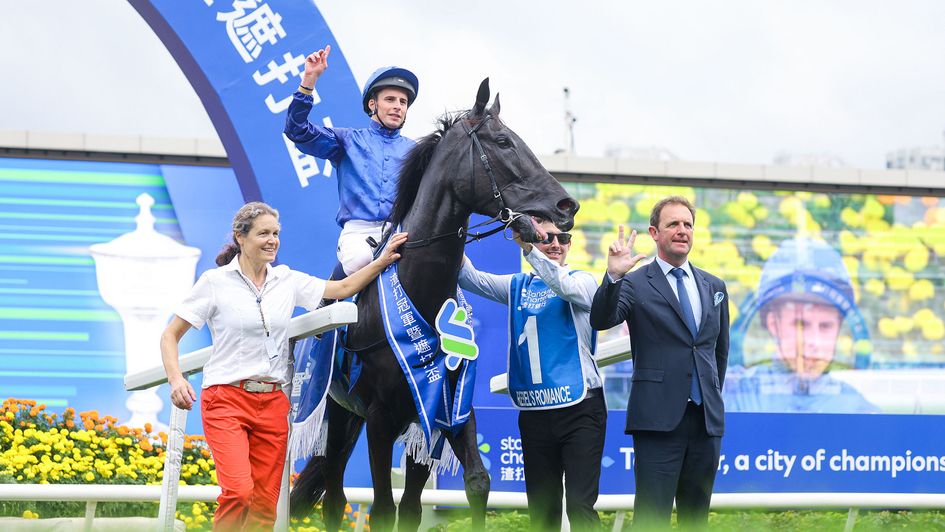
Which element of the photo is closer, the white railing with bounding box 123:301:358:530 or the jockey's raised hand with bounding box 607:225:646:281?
the jockey's raised hand with bounding box 607:225:646:281

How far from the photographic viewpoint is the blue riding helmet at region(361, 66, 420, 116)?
4598 mm

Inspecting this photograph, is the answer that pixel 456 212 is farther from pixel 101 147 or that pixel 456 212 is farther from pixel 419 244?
pixel 101 147

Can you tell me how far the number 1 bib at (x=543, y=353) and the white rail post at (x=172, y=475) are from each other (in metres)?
1.28

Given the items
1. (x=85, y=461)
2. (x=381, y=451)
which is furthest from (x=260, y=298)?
(x=85, y=461)

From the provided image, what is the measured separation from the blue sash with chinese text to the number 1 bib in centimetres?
21

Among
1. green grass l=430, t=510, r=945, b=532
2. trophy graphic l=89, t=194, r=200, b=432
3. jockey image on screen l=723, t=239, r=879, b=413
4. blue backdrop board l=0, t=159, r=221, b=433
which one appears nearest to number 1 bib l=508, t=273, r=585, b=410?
green grass l=430, t=510, r=945, b=532

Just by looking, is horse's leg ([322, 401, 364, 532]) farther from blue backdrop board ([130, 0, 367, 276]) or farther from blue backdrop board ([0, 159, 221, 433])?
blue backdrop board ([0, 159, 221, 433])

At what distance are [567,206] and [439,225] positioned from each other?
1.80ft

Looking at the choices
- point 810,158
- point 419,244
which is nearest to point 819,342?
point 810,158

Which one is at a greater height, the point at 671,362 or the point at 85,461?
the point at 671,362

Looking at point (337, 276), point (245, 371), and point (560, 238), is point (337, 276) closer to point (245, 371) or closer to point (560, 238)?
point (245, 371)

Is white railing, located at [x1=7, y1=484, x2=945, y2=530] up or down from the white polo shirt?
down

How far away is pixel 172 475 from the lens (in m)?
3.92

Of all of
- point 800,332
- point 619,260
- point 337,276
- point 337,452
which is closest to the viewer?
point 619,260
